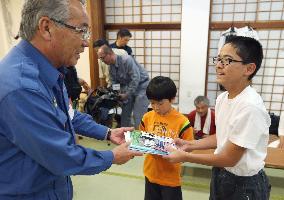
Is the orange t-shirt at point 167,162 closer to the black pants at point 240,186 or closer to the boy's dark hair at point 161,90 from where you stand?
the boy's dark hair at point 161,90

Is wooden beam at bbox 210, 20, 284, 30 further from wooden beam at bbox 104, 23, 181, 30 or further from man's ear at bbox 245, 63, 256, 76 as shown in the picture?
man's ear at bbox 245, 63, 256, 76

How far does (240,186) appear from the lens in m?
1.37

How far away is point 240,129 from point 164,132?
68cm

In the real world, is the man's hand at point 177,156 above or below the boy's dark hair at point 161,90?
below

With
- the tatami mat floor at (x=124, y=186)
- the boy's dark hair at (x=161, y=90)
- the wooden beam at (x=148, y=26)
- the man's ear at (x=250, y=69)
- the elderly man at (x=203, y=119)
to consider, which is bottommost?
the tatami mat floor at (x=124, y=186)

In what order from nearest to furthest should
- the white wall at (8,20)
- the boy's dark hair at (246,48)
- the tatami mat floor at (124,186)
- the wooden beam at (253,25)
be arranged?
the boy's dark hair at (246,48)
the tatami mat floor at (124,186)
the wooden beam at (253,25)
the white wall at (8,20)

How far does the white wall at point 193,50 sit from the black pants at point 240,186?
3.14 meters

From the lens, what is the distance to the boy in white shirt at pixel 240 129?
4.03 feet

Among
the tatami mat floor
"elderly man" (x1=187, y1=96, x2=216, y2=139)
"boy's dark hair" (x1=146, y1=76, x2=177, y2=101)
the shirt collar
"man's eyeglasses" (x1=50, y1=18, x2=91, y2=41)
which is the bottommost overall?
the tatami mat floor

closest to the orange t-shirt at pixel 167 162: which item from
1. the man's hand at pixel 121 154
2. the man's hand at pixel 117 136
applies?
the man's hand at pixel 117 136

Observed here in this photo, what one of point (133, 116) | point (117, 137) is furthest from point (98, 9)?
point (117, 137)

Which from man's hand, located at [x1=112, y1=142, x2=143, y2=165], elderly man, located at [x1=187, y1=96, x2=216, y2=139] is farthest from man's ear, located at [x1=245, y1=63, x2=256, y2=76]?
elderly man, located at [x1=187, y1=96, x2=216, y2=139]

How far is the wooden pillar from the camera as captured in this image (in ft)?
15.2

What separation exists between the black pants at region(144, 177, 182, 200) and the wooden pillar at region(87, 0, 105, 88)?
11.0 ft
